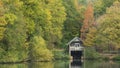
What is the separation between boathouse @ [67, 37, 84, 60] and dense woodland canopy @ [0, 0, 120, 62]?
3.94ft

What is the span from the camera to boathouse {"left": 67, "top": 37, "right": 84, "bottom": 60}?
74.9 meters

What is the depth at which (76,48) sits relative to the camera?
75750 mm

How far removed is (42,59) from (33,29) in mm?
4332

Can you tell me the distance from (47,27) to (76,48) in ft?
45.8

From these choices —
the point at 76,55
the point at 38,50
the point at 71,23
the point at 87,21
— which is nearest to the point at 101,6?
the point at 71,23

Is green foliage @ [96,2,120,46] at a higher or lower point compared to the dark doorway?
higher

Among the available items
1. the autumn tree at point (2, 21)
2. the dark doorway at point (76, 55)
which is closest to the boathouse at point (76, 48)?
the dark doorway at point (76, 55)

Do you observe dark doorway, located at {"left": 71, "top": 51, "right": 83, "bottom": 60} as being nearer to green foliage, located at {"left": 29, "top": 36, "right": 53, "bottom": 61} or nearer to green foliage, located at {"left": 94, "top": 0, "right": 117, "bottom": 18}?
green foliage, located at {"left": 94, "top": 0, "right": 117, "bottom": 18}

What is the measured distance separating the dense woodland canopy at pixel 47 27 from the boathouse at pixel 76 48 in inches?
47.3

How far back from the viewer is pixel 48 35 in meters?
64.5

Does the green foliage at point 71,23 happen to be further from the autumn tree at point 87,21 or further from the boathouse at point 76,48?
the autumn tree at point 87,21

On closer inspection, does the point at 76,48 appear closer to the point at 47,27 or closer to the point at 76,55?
the point at 76,55

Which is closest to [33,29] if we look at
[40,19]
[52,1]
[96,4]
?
[40,19]

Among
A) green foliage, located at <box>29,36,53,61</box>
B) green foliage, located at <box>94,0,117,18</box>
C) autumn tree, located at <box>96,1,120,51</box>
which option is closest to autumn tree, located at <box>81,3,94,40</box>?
autumn tree, located at <box>96,1,120,51</box>
